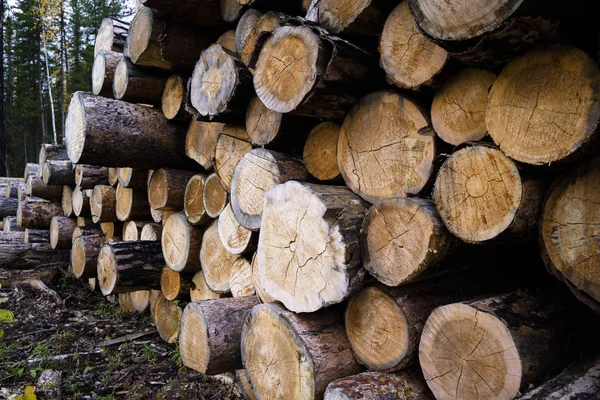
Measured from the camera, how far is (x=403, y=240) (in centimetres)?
163

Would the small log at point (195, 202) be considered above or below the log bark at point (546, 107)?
below

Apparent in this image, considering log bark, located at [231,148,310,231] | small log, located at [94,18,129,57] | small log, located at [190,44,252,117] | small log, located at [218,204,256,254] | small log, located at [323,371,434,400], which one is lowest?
small log, located at [323,371,434,400]

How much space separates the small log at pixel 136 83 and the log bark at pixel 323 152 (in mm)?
1651

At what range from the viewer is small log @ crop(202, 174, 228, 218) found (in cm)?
283

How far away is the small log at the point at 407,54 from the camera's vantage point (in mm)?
1615

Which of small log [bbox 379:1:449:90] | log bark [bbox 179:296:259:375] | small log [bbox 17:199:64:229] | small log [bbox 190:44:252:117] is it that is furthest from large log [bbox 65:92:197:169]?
small log [bbox 17:199:64:229]

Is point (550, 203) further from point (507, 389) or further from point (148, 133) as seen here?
point (148, 133)

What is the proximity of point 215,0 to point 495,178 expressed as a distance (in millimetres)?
2204

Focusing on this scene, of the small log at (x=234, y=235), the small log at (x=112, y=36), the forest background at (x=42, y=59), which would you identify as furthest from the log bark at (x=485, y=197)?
the forest background at (x=42, y=59)

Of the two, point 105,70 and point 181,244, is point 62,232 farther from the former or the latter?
point 181,244

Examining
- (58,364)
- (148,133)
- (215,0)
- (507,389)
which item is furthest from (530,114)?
(58,364)

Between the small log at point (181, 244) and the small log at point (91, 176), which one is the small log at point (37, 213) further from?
the small log at point (181, 244)

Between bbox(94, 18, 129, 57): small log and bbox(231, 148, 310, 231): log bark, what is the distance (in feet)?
7.24

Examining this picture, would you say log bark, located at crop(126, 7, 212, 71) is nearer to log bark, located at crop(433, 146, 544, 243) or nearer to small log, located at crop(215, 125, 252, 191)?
small log, located at crop(215, 125, 252, 191)
